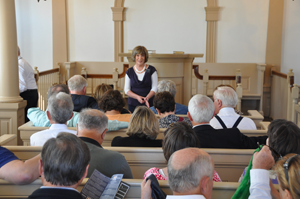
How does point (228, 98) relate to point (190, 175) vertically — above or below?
above

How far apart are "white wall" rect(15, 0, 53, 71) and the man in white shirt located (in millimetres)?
3396

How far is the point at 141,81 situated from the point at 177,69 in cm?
101

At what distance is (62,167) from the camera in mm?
1314

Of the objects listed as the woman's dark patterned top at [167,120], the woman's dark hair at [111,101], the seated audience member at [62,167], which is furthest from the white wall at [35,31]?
the seated audience member at [62,167]

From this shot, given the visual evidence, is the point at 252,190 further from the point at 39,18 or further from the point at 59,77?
the point at 39,18

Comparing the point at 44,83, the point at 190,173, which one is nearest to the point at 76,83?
the point at 190,173

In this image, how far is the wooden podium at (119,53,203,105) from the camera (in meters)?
5.12

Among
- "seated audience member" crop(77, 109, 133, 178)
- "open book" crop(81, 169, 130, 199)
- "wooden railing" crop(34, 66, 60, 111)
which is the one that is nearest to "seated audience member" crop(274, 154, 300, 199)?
"open book" crop(81, 169, 130, 199)

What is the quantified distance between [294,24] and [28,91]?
19.2 feet

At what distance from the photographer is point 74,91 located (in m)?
3.77

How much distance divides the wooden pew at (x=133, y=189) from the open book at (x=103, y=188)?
50mm

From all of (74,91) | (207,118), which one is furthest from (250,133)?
(74,91)

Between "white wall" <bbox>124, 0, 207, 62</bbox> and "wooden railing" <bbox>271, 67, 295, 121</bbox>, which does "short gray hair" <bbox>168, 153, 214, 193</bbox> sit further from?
"white wall" <bbox>124, 0, 207, 62</bbox>

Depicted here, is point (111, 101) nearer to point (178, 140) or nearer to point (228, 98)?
point (228, 98)
